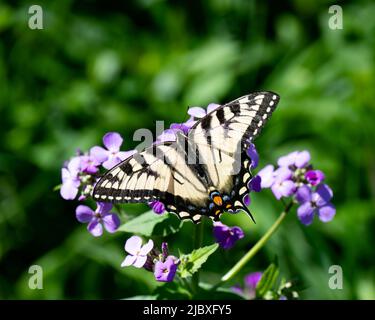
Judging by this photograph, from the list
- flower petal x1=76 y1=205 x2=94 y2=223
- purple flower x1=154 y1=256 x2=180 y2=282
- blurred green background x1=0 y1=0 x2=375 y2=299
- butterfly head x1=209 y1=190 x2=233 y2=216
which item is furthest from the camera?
blurred green background x1=0 y1=0 x2=375 y2=299

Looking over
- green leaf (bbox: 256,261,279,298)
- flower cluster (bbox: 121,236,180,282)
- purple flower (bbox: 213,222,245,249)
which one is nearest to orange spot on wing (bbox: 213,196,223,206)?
purple flower (bbox: 213,222,245,249)

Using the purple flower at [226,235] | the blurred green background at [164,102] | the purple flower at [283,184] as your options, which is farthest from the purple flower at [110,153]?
the blurred green background at [164,102]

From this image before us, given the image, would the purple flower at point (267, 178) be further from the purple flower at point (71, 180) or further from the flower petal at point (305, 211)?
the purple flower at point (71, 180)

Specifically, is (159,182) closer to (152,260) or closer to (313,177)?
(152,260)

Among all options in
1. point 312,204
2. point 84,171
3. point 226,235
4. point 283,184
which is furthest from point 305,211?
point 84,171

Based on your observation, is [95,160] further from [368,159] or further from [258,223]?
[368,159]

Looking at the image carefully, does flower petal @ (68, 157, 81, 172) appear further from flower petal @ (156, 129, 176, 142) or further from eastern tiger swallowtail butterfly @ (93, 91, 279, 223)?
flower petal @ (156, 129, 176, 142)
